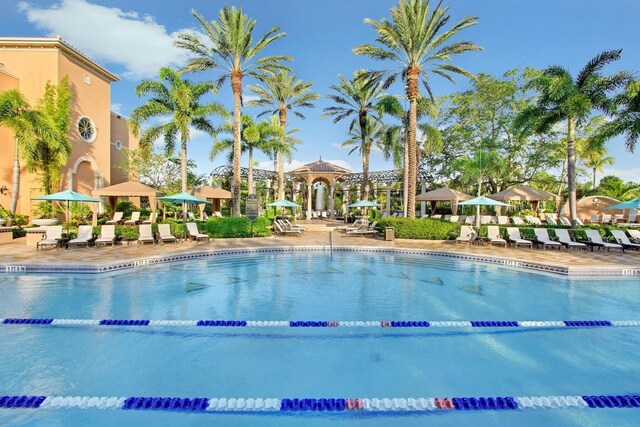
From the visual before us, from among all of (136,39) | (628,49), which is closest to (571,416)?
(628,49)

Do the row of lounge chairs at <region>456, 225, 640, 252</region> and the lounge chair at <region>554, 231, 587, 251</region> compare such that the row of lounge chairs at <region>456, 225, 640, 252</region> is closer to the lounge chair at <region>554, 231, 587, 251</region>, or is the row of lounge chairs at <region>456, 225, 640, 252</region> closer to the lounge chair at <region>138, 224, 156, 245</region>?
the lounge chair at <region>554, 231, 587, 251</region>

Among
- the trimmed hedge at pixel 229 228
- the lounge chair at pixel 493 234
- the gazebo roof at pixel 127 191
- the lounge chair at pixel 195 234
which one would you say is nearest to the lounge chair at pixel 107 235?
the lounge chair at pixel 195 234

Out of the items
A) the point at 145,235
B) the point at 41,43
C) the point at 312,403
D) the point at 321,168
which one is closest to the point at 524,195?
the point at 321,168

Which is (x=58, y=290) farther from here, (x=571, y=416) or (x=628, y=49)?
(x=628, y=49)

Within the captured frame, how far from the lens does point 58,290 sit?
7875 millimetres

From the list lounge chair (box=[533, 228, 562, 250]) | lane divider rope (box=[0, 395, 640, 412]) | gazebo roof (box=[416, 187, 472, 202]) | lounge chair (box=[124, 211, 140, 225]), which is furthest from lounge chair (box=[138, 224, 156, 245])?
lounge chair (box=[533, 228, 562, 250])

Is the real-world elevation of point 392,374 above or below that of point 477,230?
→ below

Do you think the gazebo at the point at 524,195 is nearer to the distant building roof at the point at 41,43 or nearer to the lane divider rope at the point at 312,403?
the lane divider rope at the point at 312,403

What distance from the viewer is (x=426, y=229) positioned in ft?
55.3

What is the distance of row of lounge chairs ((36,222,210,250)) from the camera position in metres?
12.9

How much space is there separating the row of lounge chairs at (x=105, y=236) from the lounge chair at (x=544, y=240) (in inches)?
583

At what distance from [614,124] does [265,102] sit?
21553 mm

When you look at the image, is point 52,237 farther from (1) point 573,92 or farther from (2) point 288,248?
(1) point 573,92

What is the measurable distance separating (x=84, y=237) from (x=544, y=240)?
752 inches
